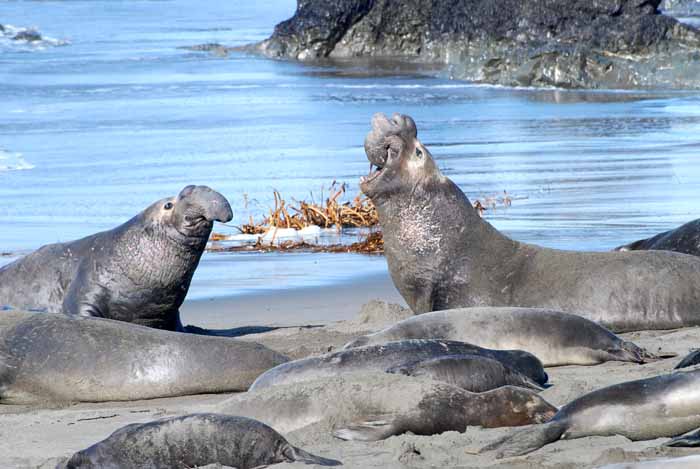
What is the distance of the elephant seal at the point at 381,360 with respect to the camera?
208 inches

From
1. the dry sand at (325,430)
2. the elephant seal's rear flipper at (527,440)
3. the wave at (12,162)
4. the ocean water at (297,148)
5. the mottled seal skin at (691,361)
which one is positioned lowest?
the wave at (12,162)

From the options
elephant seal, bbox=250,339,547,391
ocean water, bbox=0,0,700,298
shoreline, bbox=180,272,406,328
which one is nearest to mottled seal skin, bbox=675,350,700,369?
elephant seal, bbox=250,339,547,391

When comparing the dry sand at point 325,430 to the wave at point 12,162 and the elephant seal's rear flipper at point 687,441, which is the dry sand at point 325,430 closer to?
the elephant seal's rear flipper at point 687,441

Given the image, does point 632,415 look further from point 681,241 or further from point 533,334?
point 681,241

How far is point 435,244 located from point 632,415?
3209mm

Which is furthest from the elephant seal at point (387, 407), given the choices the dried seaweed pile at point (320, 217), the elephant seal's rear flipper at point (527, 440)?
the dried seaweed pile at point (320, 217)

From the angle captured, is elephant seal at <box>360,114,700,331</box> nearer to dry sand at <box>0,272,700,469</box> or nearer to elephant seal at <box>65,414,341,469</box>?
dry sand at <box>0,272,700,469</box>

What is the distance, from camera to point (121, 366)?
598 cm

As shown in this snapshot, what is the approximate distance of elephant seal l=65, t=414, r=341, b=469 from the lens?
13.8 feet

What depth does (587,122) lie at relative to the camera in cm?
1756

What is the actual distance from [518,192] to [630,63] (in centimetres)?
1102

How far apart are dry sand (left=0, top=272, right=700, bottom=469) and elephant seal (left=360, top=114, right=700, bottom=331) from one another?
0.24 metres

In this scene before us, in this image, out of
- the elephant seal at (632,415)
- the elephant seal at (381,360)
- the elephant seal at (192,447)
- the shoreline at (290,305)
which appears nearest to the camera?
the elephant seal at (192,447)

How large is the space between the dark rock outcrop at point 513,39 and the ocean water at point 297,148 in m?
0.97
